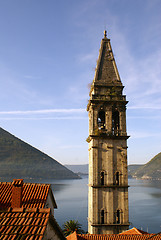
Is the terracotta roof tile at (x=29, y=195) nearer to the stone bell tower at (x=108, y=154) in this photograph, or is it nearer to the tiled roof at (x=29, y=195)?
the tiled roof at (x=29, y=195)

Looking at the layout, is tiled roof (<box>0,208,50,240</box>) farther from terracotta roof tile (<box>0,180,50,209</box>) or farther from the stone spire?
the stone spire

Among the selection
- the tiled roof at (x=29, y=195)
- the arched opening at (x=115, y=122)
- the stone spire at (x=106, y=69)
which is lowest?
the tiled roof at (x=29, y=195)

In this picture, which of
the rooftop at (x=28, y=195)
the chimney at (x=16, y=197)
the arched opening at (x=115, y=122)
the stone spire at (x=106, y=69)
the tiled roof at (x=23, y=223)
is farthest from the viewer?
the stone spire at (x=106, y=69)

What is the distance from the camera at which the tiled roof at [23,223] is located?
27.1ft

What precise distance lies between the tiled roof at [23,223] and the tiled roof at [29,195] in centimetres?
470

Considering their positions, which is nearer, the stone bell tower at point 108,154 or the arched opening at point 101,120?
the stone bell tower at point 108,154

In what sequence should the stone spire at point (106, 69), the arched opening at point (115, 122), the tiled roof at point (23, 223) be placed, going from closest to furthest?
the tiled roof at point (23, 223), the arched opening at point (115, 122), the stone spire at point (106, 69)

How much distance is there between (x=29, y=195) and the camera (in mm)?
15812

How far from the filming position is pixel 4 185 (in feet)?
56.0

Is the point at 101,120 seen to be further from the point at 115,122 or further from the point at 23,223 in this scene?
the point at 23,223

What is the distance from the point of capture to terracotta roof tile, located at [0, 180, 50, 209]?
14.7 meters

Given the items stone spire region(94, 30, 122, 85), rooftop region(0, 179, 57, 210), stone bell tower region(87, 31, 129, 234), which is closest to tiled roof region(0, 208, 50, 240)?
Answer: rooftop region(0, 179, 57, 210)

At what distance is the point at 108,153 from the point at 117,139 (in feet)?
7.58

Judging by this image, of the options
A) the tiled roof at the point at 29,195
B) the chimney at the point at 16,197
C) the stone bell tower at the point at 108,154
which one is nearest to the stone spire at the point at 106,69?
the stone bell tower at the point at 108,154
